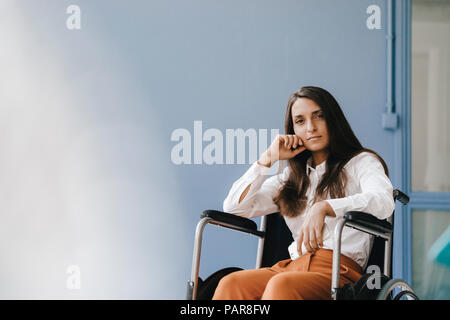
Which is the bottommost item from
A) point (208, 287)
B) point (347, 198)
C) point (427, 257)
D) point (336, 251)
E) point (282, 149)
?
point (427, 257)

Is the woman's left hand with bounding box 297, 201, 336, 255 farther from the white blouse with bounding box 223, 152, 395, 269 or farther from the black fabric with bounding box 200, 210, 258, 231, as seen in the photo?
the black fabric with bounding box 200, 210, 258, 231

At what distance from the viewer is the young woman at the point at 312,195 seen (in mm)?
1203

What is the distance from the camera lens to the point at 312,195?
1477 mm

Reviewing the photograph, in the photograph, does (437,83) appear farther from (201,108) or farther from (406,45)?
(201,108)

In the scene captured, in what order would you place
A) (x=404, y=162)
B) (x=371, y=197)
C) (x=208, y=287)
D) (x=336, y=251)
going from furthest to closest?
1. (x=404, y=162)
2. (x=208, y=287)
3. (x=371, y=197)
4. (x=336, y=251)

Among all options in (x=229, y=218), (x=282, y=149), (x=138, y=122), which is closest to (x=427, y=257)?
(x=282, y=149)

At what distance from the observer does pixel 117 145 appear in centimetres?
206

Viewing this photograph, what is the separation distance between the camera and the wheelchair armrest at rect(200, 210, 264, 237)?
4.40 feet

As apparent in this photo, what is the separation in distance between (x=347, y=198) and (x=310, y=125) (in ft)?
1.08

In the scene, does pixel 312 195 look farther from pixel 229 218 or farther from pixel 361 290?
pixel 361 290

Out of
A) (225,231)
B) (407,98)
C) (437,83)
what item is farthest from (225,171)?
(437,83)

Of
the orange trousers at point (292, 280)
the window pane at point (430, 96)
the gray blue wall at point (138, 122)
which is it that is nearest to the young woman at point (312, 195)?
the orange trousers at point (292, 280)
